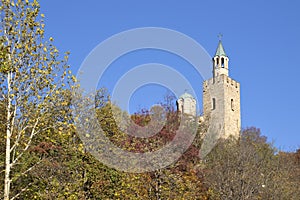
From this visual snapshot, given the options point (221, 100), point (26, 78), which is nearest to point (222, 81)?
point (221, 100)

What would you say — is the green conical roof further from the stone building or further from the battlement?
the battlement

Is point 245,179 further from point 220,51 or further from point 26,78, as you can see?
point 220,51

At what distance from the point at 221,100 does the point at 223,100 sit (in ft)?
1.06

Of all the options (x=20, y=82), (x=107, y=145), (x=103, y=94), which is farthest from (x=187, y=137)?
(x=20, y=82)

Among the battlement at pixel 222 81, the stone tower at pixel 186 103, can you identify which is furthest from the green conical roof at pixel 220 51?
the stone tower at pixel 186 103

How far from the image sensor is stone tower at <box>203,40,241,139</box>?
187 feet

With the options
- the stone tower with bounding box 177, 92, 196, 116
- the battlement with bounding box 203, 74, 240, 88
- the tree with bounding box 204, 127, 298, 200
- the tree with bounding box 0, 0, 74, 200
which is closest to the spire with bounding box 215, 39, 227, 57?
the battlement with bounding box 203, 74, 240, 88

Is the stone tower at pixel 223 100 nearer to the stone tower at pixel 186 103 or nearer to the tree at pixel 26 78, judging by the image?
the stone tower at pixel 186 103

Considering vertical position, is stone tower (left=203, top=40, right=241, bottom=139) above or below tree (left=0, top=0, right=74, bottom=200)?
above

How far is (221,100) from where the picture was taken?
193 feet

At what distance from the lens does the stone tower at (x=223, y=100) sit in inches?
2249

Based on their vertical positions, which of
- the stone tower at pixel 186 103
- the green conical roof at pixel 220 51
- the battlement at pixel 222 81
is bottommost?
the stone tower at pixel 186 103

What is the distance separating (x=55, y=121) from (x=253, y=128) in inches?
1840

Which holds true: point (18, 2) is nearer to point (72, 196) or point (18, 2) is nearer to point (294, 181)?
point (72, 196)
